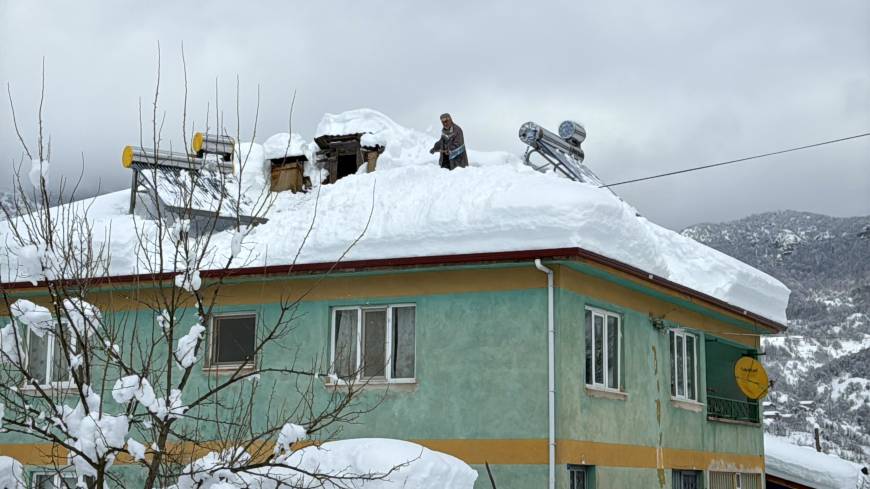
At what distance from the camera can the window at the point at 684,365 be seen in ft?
60.7

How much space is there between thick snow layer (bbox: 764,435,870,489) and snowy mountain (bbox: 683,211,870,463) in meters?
68.5

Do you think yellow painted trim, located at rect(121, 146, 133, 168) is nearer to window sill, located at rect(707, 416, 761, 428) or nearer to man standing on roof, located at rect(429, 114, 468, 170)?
man standing on roof, located at rect(429, 114, 468, 170)

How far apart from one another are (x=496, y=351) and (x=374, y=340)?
1834 millimetres

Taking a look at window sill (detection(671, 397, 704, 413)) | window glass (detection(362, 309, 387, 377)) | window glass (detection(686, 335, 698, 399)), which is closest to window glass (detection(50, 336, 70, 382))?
window glass (detection(362, 309, 387, 377))

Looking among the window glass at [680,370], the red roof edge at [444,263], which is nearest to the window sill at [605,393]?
the red roof edge at [444,263]

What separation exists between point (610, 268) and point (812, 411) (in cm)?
11157

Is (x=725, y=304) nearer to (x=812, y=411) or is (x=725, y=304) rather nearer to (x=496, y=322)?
(x=496, y=322)

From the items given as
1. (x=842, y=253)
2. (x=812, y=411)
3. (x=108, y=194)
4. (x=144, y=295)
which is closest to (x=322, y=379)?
(x=144, y=295)

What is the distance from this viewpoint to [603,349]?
16.0m

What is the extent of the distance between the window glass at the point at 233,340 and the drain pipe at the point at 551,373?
180 inches

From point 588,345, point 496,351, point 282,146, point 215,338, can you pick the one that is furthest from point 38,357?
point 588,345

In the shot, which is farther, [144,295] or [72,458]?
[144,295]

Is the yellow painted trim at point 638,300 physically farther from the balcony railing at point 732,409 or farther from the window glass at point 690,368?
the balcony railing at point 732,409

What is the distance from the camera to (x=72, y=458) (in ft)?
26.5
